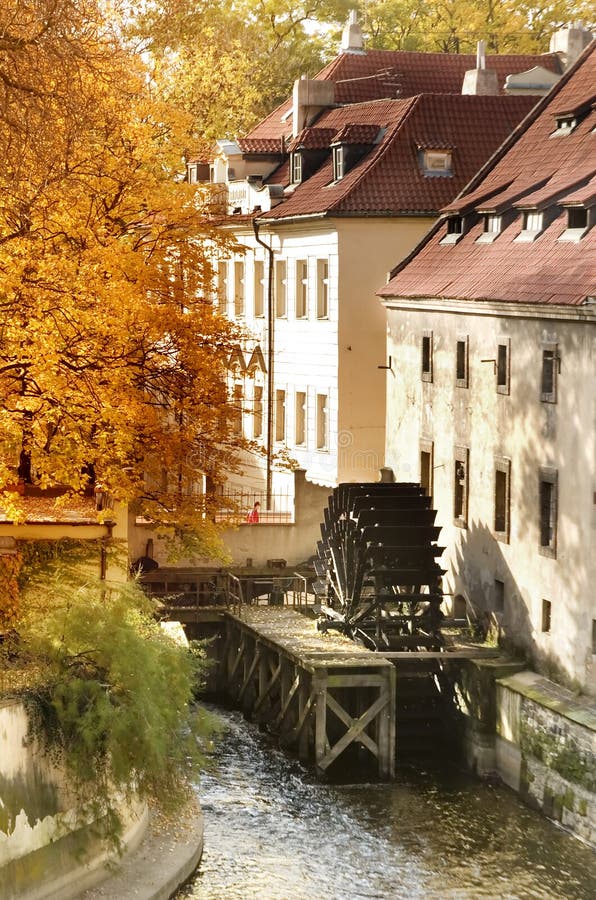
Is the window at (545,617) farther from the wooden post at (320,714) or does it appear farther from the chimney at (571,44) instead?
the chimney at (571,44)

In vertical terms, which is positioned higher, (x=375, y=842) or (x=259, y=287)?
(x=259, y=287)

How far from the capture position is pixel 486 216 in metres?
39.5

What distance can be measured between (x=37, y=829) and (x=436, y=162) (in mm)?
26137

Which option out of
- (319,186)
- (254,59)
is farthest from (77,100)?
(254,59)

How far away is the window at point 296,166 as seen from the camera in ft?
163

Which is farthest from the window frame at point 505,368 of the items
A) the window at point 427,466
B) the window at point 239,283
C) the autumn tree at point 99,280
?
the window at point 239,283

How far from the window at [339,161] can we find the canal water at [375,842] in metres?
17.4

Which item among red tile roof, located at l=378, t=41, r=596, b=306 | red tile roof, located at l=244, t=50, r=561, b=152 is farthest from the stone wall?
red tile roof, located at l=244, t=50, r=561, b=152

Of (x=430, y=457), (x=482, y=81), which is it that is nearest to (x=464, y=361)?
(x=430, y=457)

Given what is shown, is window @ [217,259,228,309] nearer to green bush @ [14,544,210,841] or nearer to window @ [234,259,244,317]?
window @ [234,259,244,317]

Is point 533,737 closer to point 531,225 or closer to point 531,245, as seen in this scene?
point 531,245

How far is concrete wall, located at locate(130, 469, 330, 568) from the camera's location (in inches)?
1713

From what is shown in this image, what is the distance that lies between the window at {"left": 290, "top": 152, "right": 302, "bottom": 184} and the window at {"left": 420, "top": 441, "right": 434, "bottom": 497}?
11463 millimetres

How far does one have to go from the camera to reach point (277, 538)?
44.3 m
